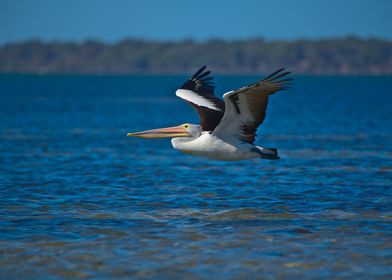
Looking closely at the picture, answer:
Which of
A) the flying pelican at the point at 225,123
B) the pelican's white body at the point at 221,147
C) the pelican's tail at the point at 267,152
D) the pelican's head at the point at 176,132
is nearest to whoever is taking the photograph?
the flying pelican at the point at 225,123

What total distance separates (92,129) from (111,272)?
62.7 ft

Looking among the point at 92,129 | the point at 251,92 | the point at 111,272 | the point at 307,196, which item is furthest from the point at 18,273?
the point at 92,129

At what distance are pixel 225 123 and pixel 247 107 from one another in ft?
1.89

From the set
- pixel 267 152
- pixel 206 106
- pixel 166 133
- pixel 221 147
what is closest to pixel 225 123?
pixel 221 147

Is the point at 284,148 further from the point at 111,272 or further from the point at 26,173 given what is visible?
the point at 111,272

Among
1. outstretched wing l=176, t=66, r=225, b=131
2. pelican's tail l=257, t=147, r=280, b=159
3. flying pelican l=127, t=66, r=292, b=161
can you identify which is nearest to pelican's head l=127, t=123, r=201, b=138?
flying pelican l=127, t=66, r=292, b=161

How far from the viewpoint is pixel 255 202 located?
1171cm

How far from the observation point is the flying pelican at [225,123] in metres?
10.4

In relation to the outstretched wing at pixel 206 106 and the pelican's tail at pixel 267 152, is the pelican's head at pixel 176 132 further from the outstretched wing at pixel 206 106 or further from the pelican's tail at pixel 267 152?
the pelican's tail at pixel 267 152

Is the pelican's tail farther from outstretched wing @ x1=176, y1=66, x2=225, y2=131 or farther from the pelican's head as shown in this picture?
the pelican's head

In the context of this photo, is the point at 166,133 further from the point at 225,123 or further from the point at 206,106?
the point at 225,123

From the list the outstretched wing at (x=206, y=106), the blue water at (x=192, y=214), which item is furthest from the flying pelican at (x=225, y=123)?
the blue water at (x=192, y=214)

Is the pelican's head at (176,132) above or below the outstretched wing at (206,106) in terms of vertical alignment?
below

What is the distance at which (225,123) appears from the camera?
36.7ft
